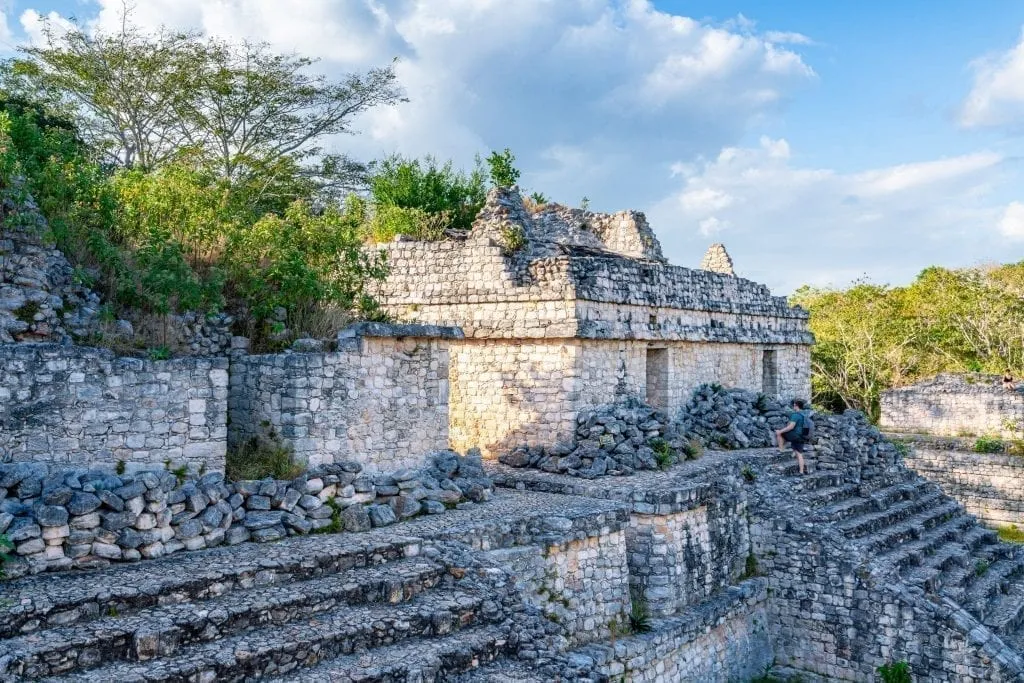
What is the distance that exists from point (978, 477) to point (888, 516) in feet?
28.3

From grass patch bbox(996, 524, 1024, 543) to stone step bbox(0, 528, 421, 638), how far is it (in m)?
15.2

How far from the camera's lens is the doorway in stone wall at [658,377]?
13773mm

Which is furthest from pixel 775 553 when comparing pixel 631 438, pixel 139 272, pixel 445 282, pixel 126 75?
pixel 126 75

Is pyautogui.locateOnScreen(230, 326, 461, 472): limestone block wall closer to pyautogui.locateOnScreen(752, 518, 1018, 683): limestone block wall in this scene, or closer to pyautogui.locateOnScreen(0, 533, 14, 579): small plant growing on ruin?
pyautogui.locateOnScreen(0, 533, 14, 579): small plant growing on ruin

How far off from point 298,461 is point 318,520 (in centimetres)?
84

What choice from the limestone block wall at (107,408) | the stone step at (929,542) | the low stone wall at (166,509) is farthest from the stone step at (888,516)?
the limestone block wall at (107,408)

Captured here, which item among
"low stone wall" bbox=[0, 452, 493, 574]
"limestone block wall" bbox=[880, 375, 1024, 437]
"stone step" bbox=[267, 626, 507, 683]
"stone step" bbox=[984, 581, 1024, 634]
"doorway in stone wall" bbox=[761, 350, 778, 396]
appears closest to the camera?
"stone step" bbox=[267, 626, 507, 683]

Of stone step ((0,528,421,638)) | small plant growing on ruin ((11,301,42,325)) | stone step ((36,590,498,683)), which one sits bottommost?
stone step ((36,590,498,683))

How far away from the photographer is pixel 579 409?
11953mm

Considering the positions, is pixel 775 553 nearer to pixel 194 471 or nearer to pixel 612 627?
pixel 612 627

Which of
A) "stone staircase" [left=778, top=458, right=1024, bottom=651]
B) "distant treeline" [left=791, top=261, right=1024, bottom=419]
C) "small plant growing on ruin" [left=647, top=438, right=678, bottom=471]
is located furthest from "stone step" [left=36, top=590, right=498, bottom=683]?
"distant treeline" [left=791, top=261, right=1024, bottom=419]

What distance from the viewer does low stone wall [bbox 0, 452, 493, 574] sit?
6176mm

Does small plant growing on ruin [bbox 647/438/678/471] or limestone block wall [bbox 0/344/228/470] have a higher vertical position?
limestone block wall [bbox 0/344/228/470]

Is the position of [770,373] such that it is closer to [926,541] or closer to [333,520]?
[926,541]
